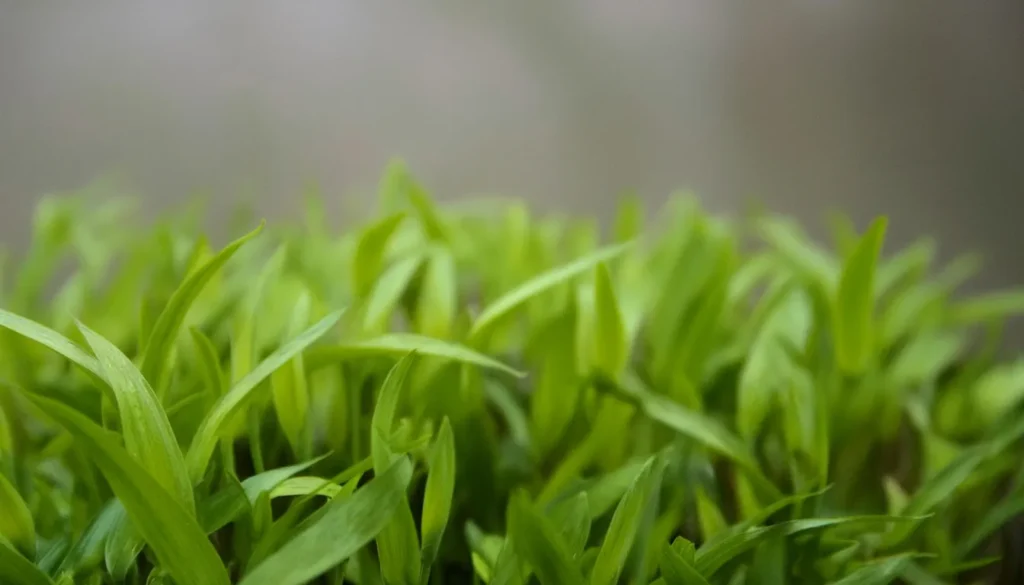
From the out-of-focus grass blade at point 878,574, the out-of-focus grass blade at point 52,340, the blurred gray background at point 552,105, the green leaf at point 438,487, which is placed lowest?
the out-of-focus grass blade at point 878,574

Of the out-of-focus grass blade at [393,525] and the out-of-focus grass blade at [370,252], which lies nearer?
the out-of-focus grass blade at [393,525]

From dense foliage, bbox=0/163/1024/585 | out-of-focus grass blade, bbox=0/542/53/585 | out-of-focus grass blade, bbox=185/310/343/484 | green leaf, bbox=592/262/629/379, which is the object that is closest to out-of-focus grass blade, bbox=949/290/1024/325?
dense foliage, bbox=0/163/1024/585

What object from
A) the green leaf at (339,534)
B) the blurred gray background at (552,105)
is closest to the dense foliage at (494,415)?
the green leaf at (339,534)

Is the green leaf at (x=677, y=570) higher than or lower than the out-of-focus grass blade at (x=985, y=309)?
lower

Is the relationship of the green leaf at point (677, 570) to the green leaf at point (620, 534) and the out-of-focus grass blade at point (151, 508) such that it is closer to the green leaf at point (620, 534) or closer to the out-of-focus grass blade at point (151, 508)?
the green leaf at point (620, 534)

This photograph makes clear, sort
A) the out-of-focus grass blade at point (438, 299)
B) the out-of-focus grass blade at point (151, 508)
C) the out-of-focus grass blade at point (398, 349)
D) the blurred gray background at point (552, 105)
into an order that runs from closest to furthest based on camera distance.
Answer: the out-of-focus grass blade at point (151, 508) → the out-of-focus grass blade at point (398, 349) → the out-of-focus grass blade at point (438, 299) → the blurred gray background at point (552, 105)

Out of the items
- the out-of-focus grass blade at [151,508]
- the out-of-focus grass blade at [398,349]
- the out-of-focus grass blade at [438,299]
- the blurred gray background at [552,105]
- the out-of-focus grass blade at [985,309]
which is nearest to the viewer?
the out-of-focus grass blade at [151,508]

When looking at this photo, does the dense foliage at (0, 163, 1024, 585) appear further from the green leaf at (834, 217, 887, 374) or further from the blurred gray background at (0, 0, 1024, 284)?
the blurred gray background at (0, 0, 1024, 284)

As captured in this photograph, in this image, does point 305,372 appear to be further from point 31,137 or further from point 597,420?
point 31,137
